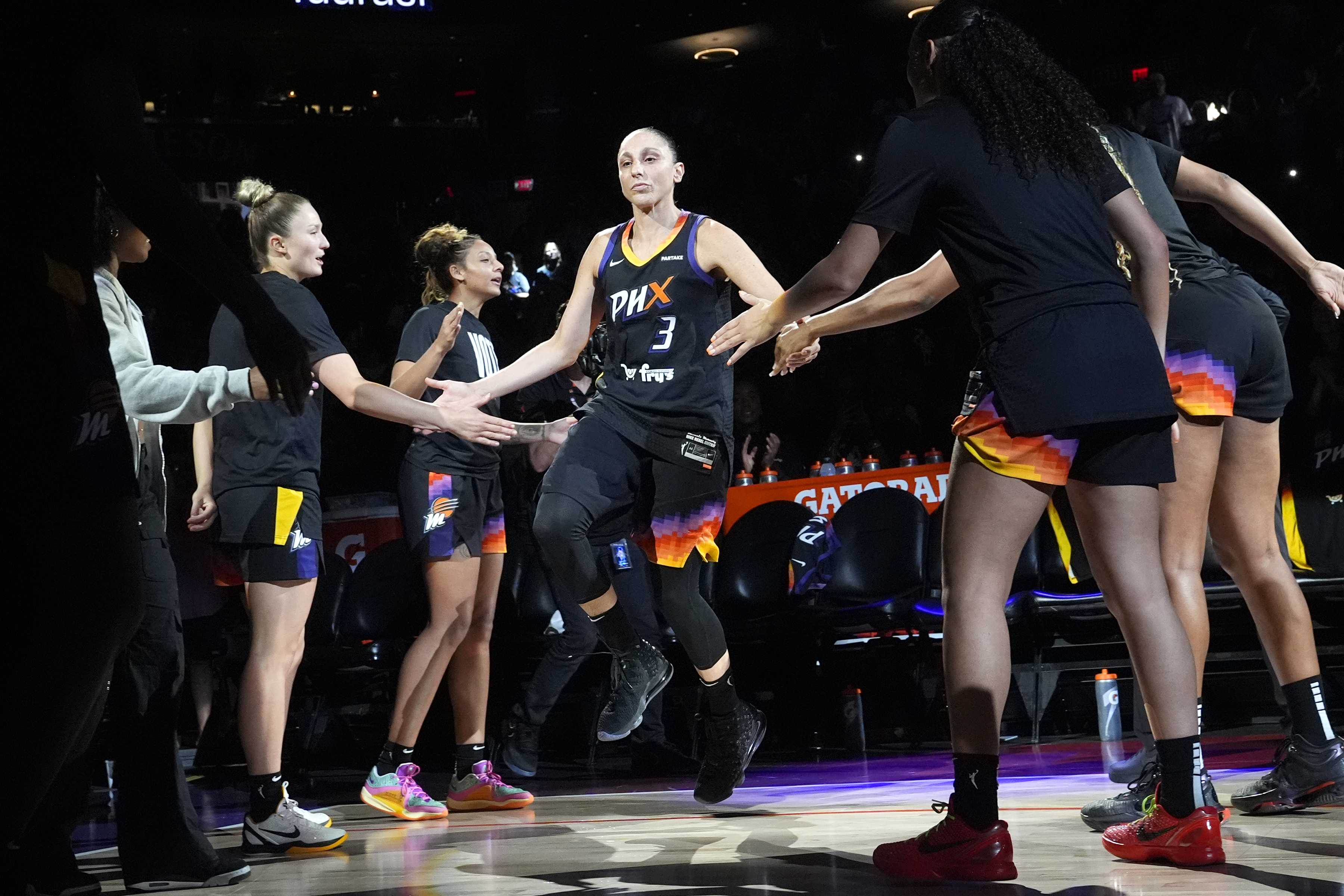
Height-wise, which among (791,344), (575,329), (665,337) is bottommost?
(791,344)

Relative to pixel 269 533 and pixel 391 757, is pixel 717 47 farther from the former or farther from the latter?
pixel 269 533

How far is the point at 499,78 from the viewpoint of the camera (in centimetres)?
1625

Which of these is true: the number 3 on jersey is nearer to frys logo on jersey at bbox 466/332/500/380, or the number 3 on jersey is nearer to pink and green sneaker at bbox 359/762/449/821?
frys logo on jersey at bbox 466/332/500/380

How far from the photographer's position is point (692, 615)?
3.97 m

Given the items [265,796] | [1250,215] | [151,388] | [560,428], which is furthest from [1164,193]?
[265,796]

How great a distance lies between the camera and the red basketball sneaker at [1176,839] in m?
2.59

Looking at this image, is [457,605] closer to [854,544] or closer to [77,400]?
[854,544]

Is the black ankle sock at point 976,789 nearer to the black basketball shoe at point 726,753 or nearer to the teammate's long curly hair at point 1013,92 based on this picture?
the teammate's long curly hair at point 1013,92

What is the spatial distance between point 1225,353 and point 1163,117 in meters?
7.21

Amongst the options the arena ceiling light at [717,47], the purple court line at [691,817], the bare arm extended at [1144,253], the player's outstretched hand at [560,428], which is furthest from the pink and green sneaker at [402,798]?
the arena ceiling light at [717,47]

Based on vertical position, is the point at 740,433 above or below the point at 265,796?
above

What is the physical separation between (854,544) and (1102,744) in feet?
5.31

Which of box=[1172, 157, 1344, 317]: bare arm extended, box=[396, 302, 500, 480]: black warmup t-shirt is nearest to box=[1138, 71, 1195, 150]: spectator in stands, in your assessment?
box=[396, 302, 500, 480]: black warmup t-shirt

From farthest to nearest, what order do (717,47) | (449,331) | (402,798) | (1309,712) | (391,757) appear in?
(717,47), (391,757), (402,798), (449,331), (1309,712)
